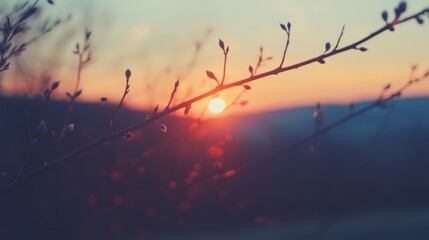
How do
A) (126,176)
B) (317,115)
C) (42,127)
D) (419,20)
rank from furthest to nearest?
(126,176)
(317,115)
(42,127)
(419,20)

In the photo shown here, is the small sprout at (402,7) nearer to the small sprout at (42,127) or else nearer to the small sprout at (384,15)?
the small sprout at (384,15)

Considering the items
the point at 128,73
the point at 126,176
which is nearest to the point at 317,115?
the point at 128,73

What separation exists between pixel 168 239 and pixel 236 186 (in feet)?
8.23

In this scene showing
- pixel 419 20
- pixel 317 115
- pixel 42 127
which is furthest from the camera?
pixel 317 115

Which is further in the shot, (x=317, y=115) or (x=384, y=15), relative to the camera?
→ (x=317, y=115)

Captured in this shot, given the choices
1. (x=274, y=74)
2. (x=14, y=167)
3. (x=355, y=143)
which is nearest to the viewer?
(x=274, y=74)

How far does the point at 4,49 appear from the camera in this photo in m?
2.60

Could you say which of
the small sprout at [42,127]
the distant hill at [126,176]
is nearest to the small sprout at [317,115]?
the distant hill at [126,176]

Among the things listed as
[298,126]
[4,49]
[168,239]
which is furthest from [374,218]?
[4,49]

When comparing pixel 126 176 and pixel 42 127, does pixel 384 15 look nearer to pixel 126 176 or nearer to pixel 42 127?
pixel 42 127

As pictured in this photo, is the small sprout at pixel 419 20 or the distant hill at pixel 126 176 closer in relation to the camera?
the small sprout at pixel 419 20

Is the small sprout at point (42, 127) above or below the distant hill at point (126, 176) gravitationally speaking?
below

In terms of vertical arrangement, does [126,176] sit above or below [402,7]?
above

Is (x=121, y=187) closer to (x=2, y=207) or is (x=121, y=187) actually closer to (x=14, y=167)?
(x=2, y=207)
